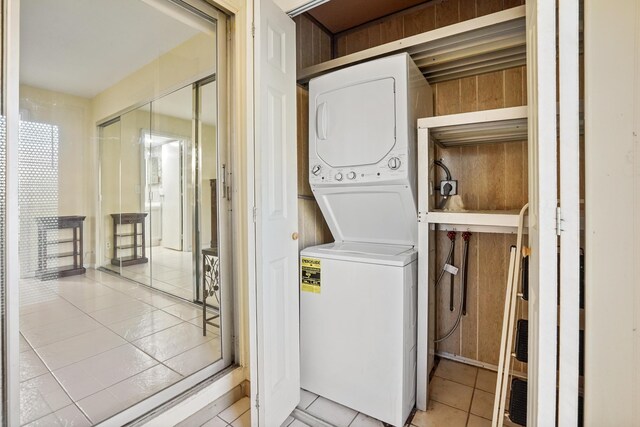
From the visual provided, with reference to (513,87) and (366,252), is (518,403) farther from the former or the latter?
(513,87)

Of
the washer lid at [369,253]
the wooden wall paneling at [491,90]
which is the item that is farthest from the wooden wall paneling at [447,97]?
the washer lid at [369,253]

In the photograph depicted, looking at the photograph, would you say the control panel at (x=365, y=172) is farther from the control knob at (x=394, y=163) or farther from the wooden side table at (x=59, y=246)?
the wooden side table at (x=59, y=246)

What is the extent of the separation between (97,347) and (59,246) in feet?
1.84

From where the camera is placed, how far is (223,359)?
1.88 m

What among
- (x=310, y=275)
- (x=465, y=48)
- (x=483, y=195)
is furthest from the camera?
(x=483, y=195)

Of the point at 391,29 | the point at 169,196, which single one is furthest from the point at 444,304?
the point at 391,29

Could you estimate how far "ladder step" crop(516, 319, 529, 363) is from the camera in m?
1.31

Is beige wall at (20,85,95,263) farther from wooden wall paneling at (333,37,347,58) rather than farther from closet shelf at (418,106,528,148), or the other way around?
wooden wall paneling at (333,37,347,58)

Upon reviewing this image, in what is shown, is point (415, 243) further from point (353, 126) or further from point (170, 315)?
point (170, 315)

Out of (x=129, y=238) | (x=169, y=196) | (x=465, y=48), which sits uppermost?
(x=465, y=48)

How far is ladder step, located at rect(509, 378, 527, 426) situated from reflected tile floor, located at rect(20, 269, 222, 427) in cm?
134

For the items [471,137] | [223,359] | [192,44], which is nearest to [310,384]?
[223,359]

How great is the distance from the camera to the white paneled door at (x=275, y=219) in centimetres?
145

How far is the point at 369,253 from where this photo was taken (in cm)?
174
